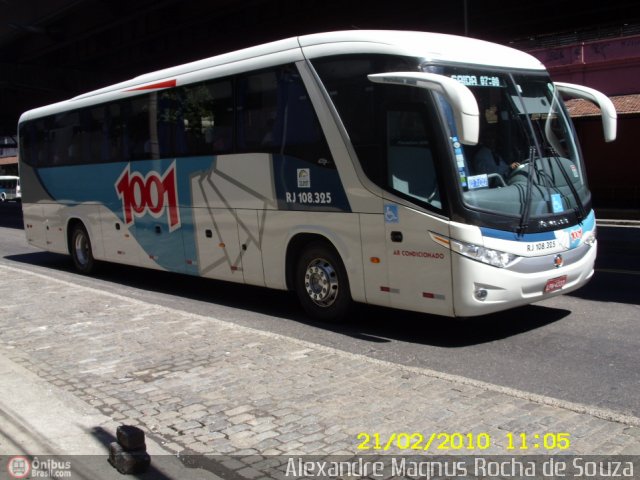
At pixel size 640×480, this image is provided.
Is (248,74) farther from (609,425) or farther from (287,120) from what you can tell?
(609,425)

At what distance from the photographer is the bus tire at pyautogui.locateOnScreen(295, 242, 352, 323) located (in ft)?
25.7

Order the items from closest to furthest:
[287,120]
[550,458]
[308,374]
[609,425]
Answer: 1. [550,458]
2. [609,425]
3. [308,374]
4. [287,120]

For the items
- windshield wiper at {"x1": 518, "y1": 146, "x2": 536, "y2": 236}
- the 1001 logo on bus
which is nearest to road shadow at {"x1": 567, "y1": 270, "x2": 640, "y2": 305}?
windshield wiper at {"x1": 518, "y1": 146, "x2": 536, "y2": 236}

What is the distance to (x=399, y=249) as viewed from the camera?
7047 millimetres

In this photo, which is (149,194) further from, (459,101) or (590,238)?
(590,238)

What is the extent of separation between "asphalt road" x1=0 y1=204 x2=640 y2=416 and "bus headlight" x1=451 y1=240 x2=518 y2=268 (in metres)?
0.88

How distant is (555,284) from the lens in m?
7.00

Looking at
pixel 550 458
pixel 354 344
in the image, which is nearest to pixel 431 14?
pixel 354 344

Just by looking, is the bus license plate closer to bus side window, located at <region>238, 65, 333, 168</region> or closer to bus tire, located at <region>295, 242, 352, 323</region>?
bus tire, located at <region>295, 242, 352, 323</region>

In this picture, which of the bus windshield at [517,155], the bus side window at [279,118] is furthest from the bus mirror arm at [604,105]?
the bus side window at [279,118]

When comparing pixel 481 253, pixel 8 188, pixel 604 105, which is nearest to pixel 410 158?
pixel 481 253

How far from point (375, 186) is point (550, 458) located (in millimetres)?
3649

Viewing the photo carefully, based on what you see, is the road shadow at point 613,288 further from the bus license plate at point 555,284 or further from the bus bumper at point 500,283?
the bus bumper at point 500,283

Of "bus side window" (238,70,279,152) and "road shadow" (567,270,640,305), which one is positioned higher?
"bus side window" (238,70,279,152)
